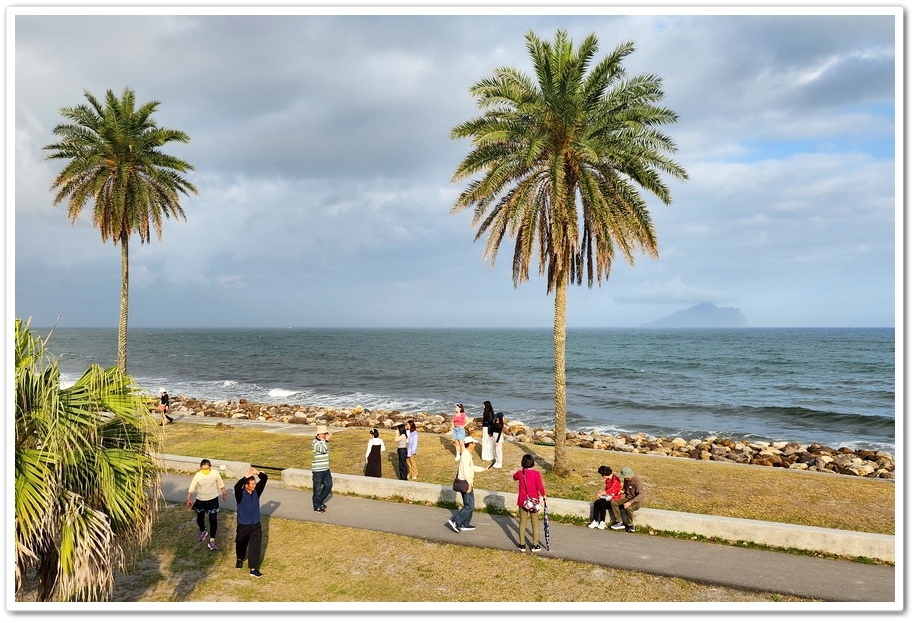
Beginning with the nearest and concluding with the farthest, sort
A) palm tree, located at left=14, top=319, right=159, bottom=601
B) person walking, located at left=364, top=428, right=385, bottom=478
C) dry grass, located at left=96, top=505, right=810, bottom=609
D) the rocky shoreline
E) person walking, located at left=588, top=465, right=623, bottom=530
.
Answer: palm tree, located at left=14, top=319, right=159, bottom=601, dry grass, located at left=96, top=505, right=810, bottom=609, person walking, located at left=588, top=465, right=623, bottom=530, person walking, located at left=364, top=428, right=385, bottom=478, the rocky shoreline

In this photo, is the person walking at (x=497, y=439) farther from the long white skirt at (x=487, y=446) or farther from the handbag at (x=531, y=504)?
the handbag at (x=531, y=504)

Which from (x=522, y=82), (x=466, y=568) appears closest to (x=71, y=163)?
(x=522, y=82)

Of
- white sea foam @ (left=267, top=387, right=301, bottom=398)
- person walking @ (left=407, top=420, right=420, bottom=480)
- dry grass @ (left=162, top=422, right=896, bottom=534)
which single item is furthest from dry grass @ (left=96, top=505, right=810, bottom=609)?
white sea foam @ (left=267, top=387, right=301, bottom=398)

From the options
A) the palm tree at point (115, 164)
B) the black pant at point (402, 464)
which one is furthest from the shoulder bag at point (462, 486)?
the palm tree at point (115, 164)

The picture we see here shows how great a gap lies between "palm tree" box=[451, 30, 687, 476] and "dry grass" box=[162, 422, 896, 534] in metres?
2.13

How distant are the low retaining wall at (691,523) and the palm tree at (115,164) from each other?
1545 centimetres

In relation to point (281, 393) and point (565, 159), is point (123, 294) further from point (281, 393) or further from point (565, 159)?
point (281, 393)

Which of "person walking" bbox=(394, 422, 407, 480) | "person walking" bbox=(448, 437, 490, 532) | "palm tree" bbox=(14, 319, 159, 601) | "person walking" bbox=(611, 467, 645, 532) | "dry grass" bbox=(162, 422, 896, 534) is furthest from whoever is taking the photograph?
"person walking" bbox=(394, 422, 407, 480)

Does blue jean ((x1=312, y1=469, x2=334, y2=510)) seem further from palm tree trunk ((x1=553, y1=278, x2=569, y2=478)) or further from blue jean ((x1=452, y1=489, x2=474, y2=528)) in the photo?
palm tree trunk ((x1=553, y1=278, x2=569, y2=478))

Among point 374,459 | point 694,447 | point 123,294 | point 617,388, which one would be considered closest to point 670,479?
point 374,459

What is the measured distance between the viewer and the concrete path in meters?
8.59

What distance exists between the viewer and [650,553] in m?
9.83

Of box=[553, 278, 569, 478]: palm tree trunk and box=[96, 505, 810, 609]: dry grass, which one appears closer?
box=[96, 505, 810, 609]: dry grass
